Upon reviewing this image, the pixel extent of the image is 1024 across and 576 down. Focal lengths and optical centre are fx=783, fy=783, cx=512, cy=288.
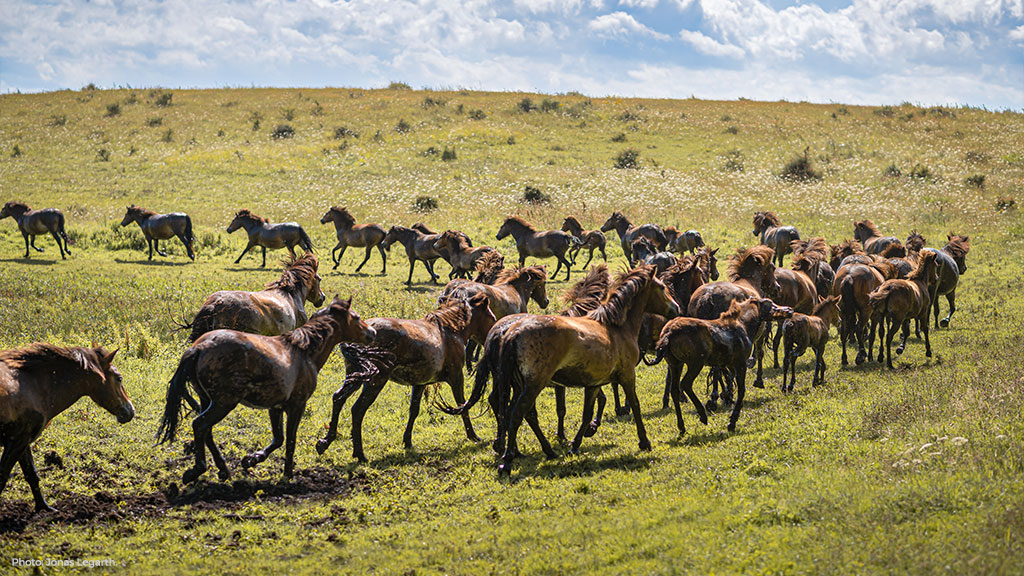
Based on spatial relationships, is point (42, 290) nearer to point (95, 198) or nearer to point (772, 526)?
point (772, 526)

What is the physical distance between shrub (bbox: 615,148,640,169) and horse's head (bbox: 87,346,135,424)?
3890 cm

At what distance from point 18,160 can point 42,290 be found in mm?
31811

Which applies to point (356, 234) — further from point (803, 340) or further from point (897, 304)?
point (897, 304)

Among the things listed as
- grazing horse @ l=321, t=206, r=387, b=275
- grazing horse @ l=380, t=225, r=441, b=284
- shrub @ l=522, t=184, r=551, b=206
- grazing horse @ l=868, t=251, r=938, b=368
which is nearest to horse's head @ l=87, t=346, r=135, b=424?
grazing horse @ l=868, t=251, r=938, b=368

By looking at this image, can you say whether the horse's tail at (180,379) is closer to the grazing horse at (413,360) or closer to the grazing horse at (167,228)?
the grazing horse at (413,360)

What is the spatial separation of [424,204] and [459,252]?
43.3ft

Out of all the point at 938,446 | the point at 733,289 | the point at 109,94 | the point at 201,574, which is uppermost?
the point at 109,94

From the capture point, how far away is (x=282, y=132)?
166 feet

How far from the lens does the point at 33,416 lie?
24.3 ft

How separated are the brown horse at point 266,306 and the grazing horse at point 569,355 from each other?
12.4 feet

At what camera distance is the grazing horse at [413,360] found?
31.9 feet

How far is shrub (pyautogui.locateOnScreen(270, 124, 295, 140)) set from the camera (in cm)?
5012

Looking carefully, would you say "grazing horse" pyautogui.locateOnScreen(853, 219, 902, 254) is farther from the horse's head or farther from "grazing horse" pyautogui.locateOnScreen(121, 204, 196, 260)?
"grazing horse" pyautogui.locateOnScreen(121, 204, 196, 260)

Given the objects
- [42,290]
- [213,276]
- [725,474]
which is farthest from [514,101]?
[725,474]
